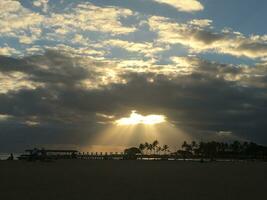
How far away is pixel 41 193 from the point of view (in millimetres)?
15742

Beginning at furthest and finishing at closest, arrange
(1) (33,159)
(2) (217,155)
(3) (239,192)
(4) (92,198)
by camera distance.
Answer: (2) (217,155)
(1) (33,159)
(3) (239,192)
(4) (92,198)

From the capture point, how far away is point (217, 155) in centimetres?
15575

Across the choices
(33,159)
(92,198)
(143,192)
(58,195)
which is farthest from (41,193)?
(33,159)

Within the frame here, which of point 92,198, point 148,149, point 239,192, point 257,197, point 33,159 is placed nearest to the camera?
point 92,198

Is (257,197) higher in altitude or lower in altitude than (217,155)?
lower

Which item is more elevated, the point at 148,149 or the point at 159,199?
the point at 148,149

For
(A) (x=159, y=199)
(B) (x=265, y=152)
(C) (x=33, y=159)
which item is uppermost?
(B) (x=265, y=152)

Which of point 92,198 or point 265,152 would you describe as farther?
point 265,152

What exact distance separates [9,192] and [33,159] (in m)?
39.9

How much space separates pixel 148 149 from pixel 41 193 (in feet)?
514

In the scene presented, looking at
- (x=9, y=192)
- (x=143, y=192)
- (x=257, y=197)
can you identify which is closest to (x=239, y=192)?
(x=257, y=197)

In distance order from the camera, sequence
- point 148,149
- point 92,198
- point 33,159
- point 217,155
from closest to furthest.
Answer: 1. point 92,198
2. point 33,159
3. point 217,155
4. point 148,149

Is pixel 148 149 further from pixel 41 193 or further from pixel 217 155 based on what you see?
pixel 41 193

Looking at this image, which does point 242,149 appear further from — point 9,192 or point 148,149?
point 9,192
